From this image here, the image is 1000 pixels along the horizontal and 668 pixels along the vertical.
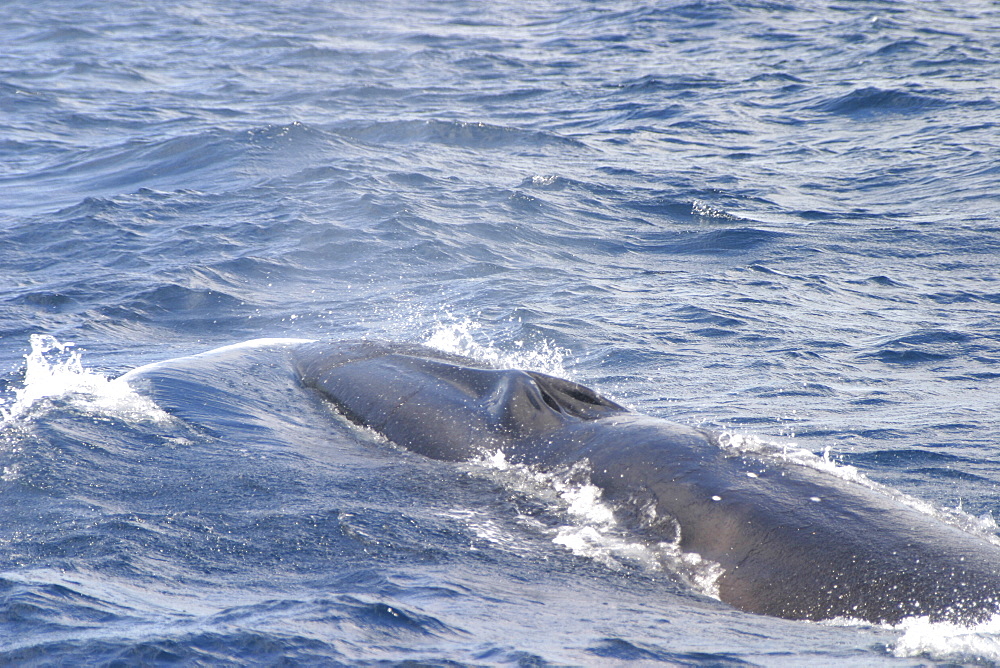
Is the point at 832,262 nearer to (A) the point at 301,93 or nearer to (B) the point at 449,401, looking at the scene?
(B) the point at 449,401

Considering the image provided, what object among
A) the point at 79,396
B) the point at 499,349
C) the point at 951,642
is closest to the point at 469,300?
the point at 499,349

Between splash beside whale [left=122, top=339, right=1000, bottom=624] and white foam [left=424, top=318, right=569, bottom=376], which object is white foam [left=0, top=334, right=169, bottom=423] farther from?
white foam [left=424, top=318, right=569, bottom=376]

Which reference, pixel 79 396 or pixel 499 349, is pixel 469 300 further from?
pixel 79 396

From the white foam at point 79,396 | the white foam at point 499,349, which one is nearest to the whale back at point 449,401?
the white foam at point 79,396

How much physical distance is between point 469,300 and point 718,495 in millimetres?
8010

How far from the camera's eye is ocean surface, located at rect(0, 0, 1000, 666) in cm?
552

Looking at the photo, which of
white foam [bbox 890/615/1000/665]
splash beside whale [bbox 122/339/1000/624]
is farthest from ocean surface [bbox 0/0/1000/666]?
splash beside whale [bbox 122/339/1000/624]

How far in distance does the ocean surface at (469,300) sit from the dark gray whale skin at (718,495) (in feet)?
0.58

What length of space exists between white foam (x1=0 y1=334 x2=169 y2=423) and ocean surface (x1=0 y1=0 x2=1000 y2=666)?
0.05 meters

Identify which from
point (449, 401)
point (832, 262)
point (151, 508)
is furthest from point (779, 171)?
point (151, 508)

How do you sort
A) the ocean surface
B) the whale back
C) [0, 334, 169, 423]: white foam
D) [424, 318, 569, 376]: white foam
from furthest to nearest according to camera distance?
[424, 318, 569, 376]: white foam, [0, 334, 169, 423]: white foam, the whale back, the ocean surface

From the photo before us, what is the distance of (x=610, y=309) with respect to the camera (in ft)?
43.9

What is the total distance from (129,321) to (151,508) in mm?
7334

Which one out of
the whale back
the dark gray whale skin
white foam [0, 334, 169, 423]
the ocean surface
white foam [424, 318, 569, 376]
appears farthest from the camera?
white foam [424, 318, 569, 376]
